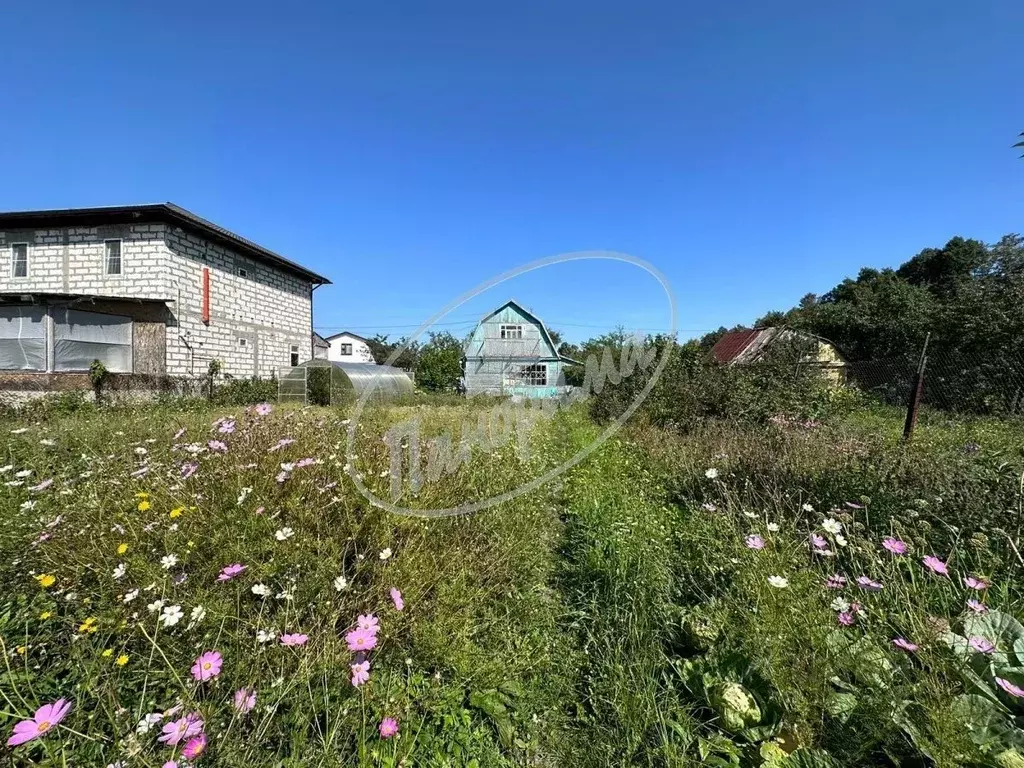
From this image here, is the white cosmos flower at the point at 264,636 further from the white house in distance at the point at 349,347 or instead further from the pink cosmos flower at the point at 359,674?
the white house in distance at the point at 349,347

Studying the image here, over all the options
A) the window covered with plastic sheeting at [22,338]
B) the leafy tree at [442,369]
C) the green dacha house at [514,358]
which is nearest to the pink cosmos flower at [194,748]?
the leafy tree at [442,369]

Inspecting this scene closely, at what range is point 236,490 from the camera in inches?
79.2

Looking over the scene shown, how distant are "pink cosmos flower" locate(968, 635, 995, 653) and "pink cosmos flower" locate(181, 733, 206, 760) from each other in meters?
2.23

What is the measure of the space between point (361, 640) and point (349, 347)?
55589 millimetres

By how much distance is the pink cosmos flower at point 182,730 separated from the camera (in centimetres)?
105

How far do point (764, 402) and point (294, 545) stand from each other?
23.8 feet

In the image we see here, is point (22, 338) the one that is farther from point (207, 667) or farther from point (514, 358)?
point (207, 667)

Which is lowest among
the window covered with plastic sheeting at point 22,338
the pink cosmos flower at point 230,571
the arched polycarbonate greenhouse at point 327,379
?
the pink cosmos flower at point 230,571

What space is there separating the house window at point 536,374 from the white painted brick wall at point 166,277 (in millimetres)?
10438

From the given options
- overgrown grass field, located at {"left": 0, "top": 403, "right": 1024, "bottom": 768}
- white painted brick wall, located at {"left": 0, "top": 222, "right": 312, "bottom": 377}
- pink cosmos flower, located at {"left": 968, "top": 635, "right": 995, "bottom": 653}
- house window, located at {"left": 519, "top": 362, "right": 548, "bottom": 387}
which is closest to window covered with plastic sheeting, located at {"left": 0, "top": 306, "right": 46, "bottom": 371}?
white painted brick wall, located at {"left": 0, "top": 222, "right": 312, "bottom": 377}

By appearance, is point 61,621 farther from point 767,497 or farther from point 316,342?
point 316,342

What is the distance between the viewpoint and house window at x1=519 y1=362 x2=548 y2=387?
17.6 metres

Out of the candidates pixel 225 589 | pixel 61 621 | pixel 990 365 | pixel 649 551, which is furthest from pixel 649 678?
pixel 990 365

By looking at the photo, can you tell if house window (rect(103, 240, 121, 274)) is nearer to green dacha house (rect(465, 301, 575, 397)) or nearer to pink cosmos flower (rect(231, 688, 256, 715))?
green dacha house (rect(465, 301, 575, 397))
